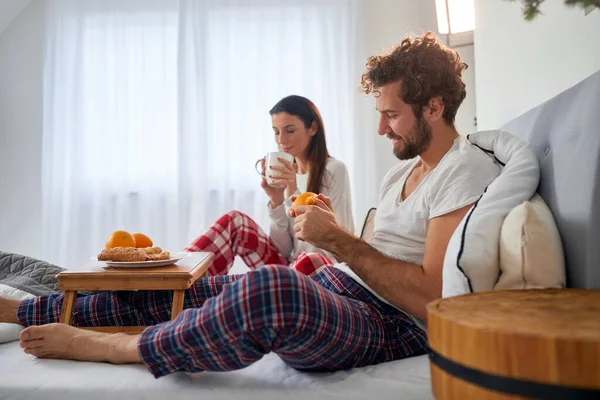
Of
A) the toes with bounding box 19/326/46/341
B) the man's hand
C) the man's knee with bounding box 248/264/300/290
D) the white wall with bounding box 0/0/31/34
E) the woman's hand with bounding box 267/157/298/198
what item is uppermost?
the white wall with bounding box 0/0/31/34

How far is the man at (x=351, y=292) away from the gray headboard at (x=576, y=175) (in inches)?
6.8

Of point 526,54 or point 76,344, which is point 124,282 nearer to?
point 76,344

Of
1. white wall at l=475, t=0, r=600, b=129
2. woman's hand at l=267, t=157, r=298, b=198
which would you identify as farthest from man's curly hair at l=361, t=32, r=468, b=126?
woman's hand at l=267, t=157, r=298, b=198

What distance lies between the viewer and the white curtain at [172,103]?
12.8 feet

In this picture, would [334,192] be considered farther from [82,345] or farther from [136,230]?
[136,230]

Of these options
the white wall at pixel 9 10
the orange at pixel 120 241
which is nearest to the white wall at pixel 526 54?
the orange at pixel 120 241

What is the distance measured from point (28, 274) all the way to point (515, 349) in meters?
1.84

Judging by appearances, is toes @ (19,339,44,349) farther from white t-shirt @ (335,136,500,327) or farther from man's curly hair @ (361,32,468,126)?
man's curly hair @ (361,32,468,126)

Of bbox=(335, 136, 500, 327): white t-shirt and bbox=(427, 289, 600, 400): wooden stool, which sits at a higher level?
bbox=(335, 136, 500, 327): white t-shirt

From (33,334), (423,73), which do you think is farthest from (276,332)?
(423,73)

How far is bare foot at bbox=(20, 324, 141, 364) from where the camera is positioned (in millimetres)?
1185

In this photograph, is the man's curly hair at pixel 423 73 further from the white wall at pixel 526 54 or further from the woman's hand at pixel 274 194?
the woman's hand at pixel 274 194

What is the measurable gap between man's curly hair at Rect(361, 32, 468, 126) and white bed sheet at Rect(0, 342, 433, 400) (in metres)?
0.70

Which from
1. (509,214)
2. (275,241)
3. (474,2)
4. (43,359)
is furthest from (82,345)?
(474,2)
